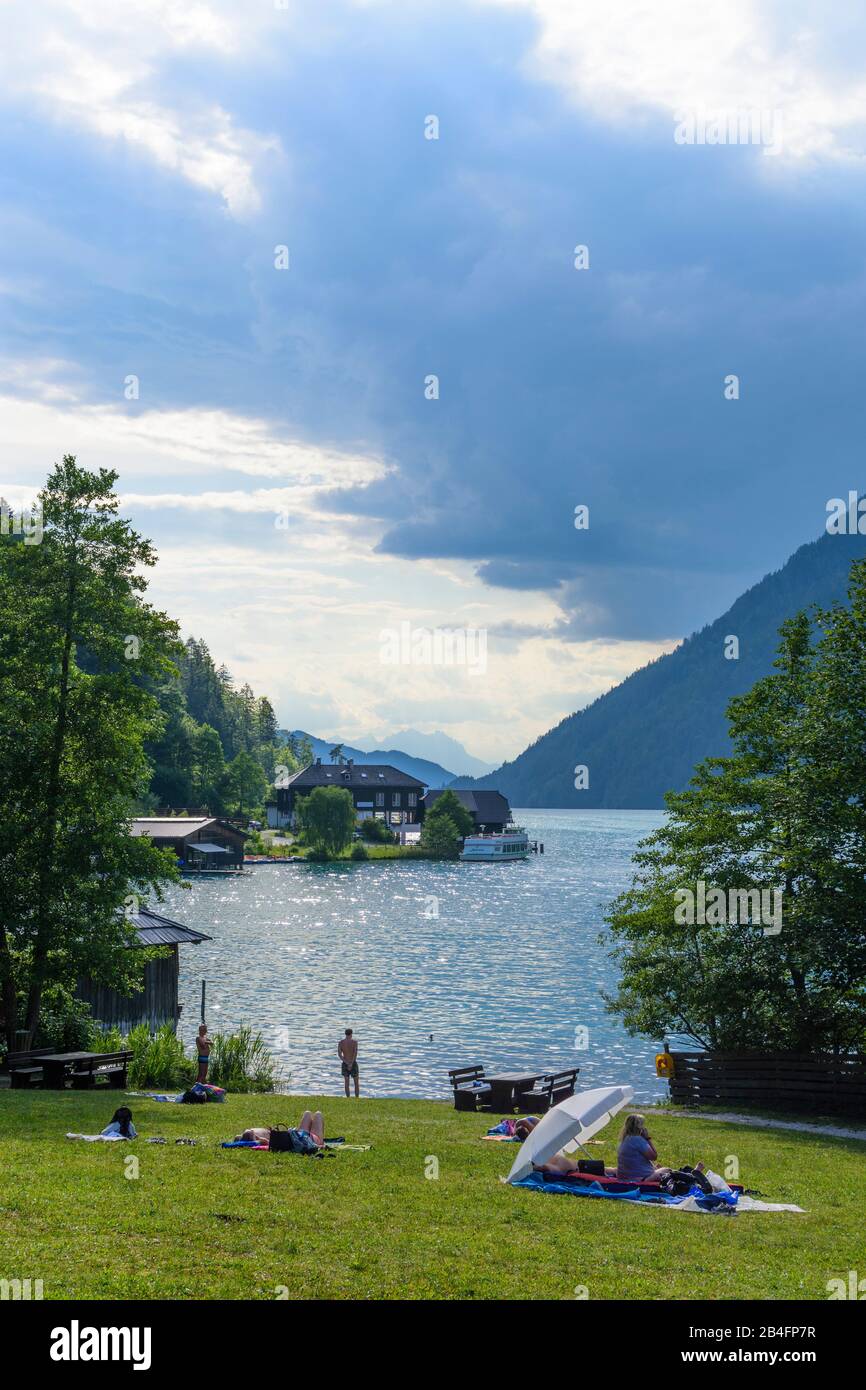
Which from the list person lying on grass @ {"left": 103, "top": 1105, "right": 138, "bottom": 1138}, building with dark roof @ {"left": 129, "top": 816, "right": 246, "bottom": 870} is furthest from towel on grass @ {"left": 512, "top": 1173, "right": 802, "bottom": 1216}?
building with dark roof @ {"left": 129, "top": 816, "right": 246, "bottom": 870}

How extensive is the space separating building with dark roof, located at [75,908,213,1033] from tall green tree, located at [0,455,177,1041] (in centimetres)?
829

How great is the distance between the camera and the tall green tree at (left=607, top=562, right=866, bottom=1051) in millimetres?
30516

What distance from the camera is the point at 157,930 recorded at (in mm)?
41781

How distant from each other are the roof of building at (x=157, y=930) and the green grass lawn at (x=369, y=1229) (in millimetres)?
20484

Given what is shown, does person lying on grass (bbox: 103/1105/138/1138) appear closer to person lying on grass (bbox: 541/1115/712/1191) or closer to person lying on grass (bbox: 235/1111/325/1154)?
person lying on grass (bbox: 235/1111/325/1154)

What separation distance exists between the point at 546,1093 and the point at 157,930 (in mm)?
18266

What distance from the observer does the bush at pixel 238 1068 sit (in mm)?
34531

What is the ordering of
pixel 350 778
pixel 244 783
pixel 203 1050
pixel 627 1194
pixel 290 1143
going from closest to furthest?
pixel 627 1194, pixel 290 1143, pixel 203 1050, pixel 244 783, pixel 350 778

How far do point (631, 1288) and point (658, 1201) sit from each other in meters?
5.07

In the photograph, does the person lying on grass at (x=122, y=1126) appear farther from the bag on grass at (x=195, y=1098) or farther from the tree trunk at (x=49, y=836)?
the tree trunk at (x=49, y=836)

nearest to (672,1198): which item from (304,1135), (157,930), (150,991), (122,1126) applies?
(304,1135)

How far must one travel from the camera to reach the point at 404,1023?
A: 52188 millimetres

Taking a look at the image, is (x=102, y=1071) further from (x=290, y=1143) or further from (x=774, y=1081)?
(x=774, y=1081)
